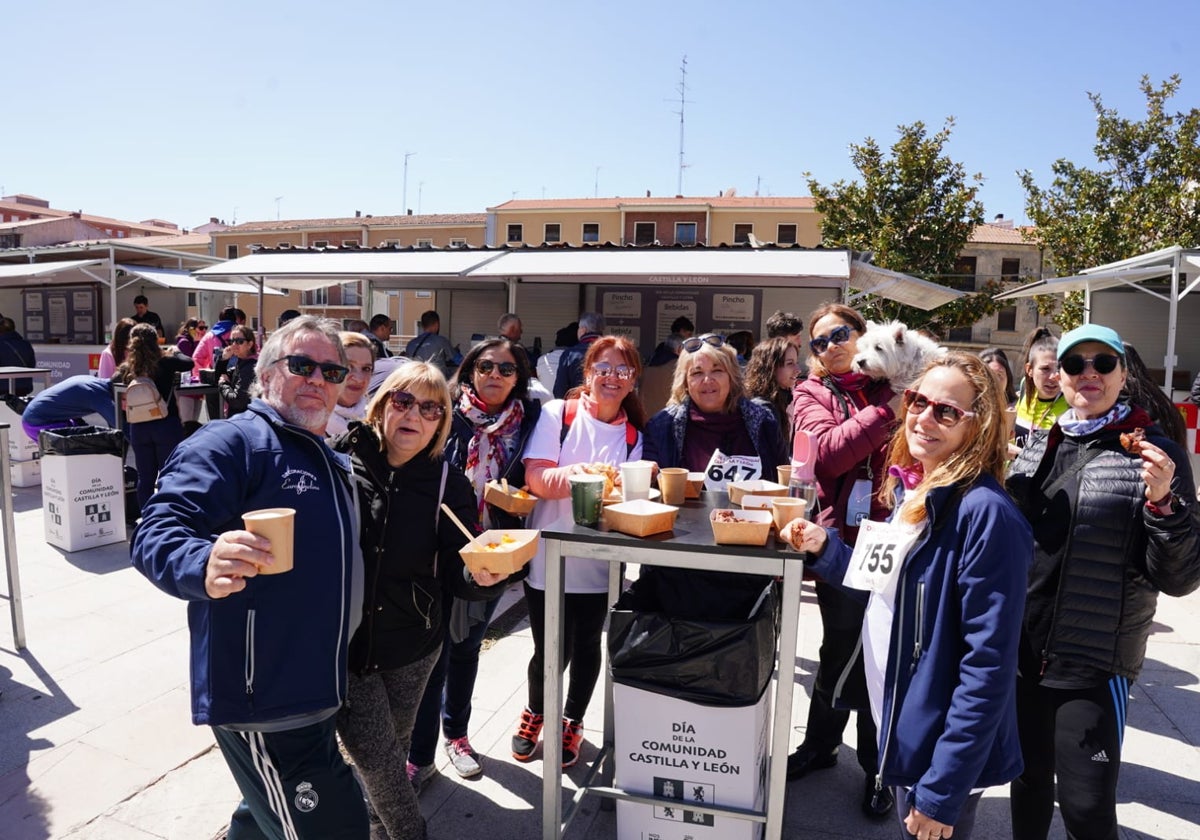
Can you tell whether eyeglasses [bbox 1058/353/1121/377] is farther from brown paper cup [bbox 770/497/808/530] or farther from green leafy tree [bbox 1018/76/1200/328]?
green leafy tree [bbox 1018/76/1200/328]

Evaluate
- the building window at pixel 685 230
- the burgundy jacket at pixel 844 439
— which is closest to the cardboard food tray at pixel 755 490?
the burgundy jacket at pixel 844 439

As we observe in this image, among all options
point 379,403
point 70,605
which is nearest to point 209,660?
point 379,403

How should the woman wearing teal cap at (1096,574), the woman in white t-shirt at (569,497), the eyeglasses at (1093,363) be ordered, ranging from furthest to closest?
the woman in white t-shirt at (569,497), the eyeglasses at (1093,363), the woman wearing teal cap at (1096,574)

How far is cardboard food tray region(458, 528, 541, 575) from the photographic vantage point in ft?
6.52

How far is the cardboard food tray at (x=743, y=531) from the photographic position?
1.97 m

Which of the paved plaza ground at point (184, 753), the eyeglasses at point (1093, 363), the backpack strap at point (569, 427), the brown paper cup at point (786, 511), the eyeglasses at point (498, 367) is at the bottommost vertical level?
the paved plaza ground at point (184, 753)

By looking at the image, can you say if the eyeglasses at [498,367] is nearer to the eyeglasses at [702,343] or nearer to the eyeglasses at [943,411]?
the eyeglasses at [702,343]

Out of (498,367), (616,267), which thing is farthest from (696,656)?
(616,267)

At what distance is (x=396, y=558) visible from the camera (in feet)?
7.34

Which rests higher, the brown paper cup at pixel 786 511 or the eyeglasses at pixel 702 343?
the eyeglasses at pixel 702 343

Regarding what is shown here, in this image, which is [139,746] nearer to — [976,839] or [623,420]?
[623,420]

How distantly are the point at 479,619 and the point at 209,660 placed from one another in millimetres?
1275

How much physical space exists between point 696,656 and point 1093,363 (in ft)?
4.42

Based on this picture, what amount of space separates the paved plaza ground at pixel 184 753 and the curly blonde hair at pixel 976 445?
1.52 metres
